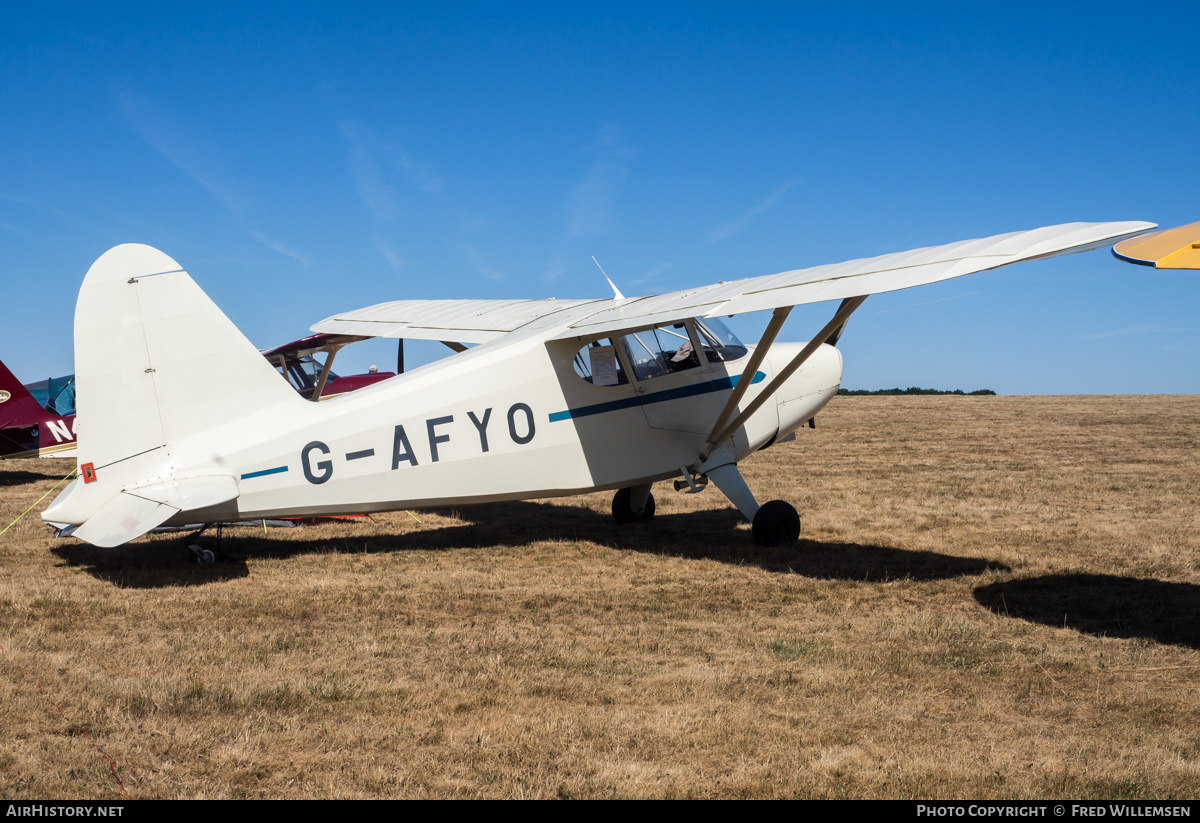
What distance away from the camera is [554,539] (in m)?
9.40

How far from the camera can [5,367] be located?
1427 centimetres

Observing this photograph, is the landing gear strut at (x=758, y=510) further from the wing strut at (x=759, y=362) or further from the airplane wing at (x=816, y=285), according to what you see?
the airplane wing at (x=816, y=285)

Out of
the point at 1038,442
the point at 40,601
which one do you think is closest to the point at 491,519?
the point at 40,601

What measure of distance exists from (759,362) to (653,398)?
1323 mm

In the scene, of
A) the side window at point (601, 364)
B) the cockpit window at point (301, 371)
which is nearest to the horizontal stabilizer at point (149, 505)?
the side window at point (601, 364)

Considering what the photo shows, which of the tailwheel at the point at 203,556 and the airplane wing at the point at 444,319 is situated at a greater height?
the airplane wing at the point at 444,319

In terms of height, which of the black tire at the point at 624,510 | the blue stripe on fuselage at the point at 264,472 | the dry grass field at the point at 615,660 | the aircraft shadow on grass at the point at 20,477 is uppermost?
the aircraft shadow on grass at the point at 20,477

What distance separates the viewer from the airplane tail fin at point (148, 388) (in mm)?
6895

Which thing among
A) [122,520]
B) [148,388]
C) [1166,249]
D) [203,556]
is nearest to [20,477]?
[203,556]

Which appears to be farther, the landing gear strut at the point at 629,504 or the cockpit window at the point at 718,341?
the landing gear strut at the point at 629,504

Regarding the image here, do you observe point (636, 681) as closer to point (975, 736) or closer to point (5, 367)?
point (975, 736)

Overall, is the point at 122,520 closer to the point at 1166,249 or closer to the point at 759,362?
the point at 759,362

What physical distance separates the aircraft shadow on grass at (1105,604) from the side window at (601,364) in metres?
3.96
